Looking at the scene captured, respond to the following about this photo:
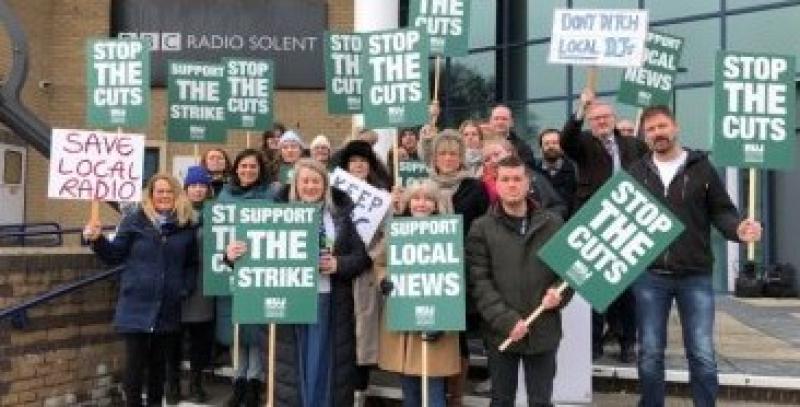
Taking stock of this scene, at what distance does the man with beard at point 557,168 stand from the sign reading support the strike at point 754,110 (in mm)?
1318

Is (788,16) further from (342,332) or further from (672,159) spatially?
(342,332)

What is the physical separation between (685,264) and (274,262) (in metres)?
2.29

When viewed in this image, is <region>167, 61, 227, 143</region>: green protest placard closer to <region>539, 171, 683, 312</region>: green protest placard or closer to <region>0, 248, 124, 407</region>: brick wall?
<region>0, 248, 124, 407</region>: brick wall

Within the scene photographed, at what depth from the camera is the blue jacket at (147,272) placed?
612 cm

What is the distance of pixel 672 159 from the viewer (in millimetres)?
5285

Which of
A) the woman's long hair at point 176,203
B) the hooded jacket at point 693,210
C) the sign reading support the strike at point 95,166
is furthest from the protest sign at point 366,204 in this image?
the hooded jacket at point 693,210

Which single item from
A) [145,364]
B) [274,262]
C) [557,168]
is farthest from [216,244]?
[557,168]

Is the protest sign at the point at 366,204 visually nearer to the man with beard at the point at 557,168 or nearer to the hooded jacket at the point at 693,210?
the man with beard at the point at 557,168

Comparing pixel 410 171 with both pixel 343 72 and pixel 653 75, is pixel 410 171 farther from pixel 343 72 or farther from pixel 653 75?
pixel 653 75

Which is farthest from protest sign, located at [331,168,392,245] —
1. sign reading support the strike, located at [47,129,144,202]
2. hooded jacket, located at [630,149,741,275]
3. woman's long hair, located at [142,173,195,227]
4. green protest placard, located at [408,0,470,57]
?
green protest placard, located at [408,0,470,57]

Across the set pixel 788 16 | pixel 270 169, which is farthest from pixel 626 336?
pixel 788 16

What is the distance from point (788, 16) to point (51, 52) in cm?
1294

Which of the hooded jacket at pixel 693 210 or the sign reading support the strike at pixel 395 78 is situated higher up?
the sign reading support the strike at pixel 395 78

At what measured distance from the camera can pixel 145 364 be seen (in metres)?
6.28
